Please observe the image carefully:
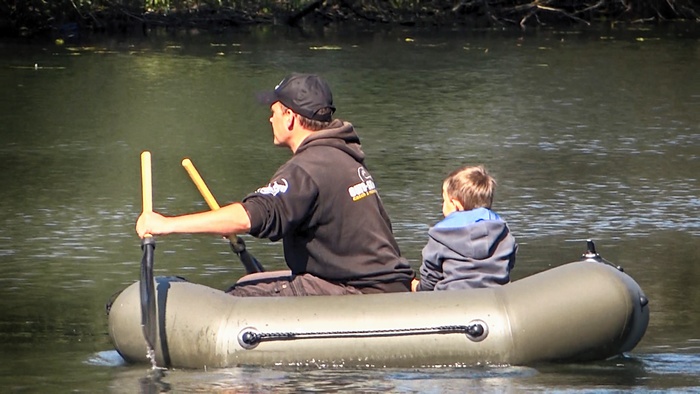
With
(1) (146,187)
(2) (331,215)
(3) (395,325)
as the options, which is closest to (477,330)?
(3) (395,325)

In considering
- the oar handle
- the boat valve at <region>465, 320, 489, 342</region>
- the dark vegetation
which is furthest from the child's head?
the dark vegetation

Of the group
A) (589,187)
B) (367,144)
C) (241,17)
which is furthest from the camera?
(241,17)

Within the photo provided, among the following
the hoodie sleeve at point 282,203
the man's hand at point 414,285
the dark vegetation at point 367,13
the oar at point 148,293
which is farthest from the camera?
the dark vegetation at point 367,13

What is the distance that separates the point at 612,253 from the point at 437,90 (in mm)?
8637

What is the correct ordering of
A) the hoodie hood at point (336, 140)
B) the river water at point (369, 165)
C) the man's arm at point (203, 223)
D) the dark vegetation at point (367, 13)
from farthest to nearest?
the dark vegetation at point (367, 13) → the river water at point (369, 165) → the hoodie hood at point (336, 140) → the man's arm at point (203, 223)

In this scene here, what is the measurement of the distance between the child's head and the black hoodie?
309 millimetres

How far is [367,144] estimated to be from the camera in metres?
12.5

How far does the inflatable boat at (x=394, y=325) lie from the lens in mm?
5566

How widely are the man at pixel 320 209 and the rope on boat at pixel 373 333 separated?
0.25 m

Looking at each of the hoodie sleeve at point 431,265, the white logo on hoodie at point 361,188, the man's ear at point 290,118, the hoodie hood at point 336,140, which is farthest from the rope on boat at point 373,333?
the man's ear at point 290,118

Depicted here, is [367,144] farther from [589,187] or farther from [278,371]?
[278,371]

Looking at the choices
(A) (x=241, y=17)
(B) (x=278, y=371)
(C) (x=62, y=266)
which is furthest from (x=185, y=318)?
(A) (x=241, y=17)

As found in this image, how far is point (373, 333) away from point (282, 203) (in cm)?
56

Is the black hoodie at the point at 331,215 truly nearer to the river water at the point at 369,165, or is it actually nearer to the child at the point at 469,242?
the child at the point at 469,242
